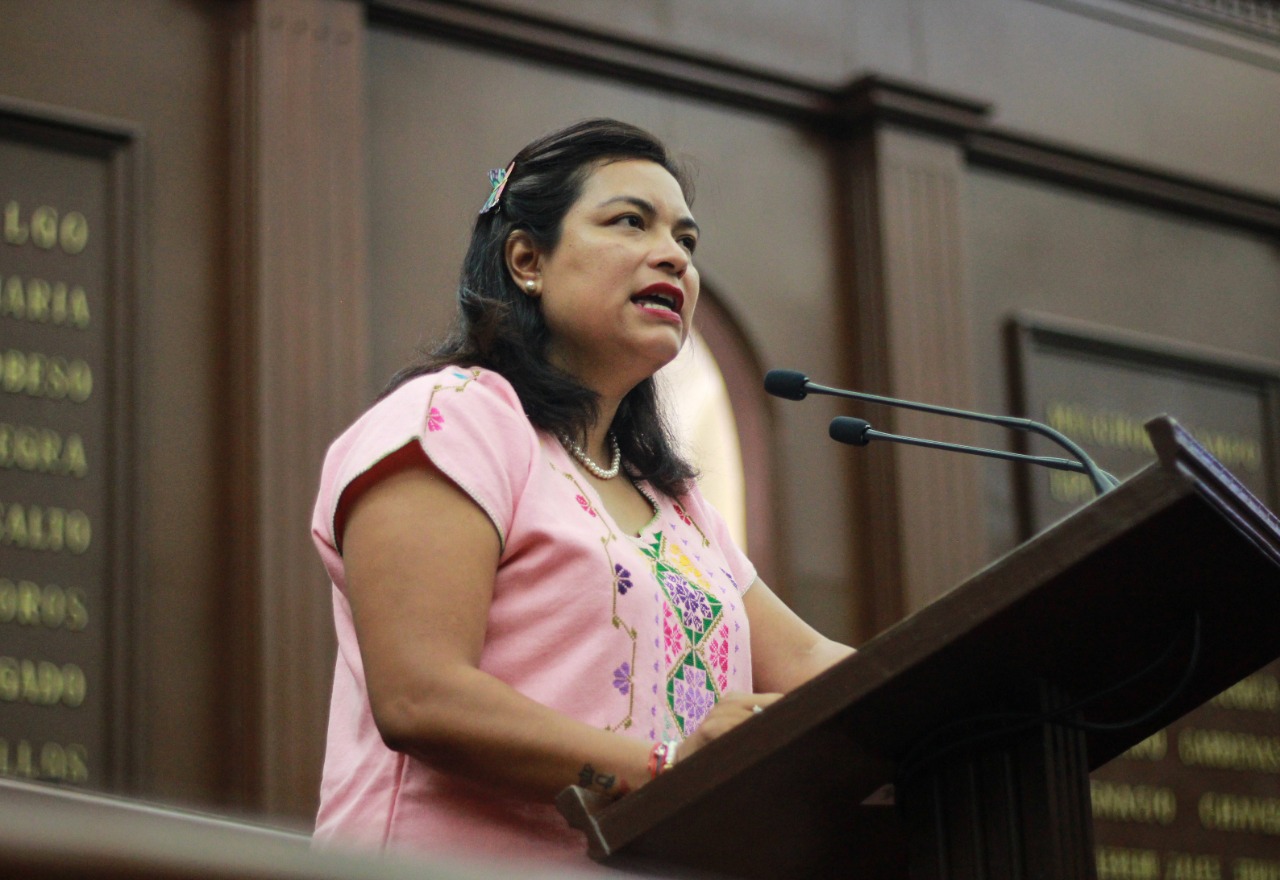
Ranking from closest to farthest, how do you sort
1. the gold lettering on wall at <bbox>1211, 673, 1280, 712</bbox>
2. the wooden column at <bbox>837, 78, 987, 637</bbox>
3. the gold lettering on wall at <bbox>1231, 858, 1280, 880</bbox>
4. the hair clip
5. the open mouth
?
1. the open mouth
2. the hair clip
3. the wooden column at <bbox>837, 78, 987, 637</bbox>
4. the gold lettering on wall at <bbox>1231, 858, 1280, 880</bbox>
5. the gold lettering on wall at <bbox>1211, 673, 1280, 712</bbox>

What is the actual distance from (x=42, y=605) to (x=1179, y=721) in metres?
3.66

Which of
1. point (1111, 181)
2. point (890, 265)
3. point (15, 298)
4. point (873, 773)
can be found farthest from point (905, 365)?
point (873, 773)

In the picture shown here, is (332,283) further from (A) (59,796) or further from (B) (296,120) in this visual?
(A) (59,796)

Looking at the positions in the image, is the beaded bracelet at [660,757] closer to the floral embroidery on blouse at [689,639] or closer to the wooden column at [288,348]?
the floral embroidery on blouse at [689,639]

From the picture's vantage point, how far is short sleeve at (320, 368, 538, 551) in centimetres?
171

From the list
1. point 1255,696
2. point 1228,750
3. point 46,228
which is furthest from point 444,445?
point 1255,696

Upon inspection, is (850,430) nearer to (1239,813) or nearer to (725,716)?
(725,716)

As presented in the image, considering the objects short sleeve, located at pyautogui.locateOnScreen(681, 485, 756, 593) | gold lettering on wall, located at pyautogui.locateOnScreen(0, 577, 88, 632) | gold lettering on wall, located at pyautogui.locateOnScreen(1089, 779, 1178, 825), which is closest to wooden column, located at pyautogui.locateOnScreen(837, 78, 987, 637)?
gold lettering on wall, located at pyautogui.locateOnScreen(1089, 779, 1178, 825)

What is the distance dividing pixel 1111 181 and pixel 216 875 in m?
5.92

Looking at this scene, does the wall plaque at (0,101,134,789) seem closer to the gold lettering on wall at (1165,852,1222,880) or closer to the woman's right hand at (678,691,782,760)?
the woman's right hand at (678,691,782,760)

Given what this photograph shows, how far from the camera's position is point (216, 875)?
0.45m

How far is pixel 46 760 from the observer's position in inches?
153

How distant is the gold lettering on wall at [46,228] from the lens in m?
4.11

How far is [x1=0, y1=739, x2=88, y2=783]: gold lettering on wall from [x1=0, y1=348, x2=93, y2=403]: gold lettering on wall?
774mm
